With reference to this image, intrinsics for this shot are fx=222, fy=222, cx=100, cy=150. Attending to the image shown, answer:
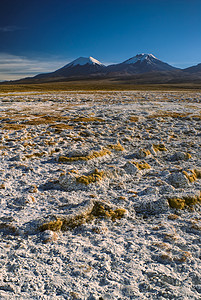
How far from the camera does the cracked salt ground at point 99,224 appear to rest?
3.24m

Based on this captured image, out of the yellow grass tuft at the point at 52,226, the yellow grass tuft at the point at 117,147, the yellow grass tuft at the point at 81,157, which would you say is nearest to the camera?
the yellow grass tuft at the point at 52,226

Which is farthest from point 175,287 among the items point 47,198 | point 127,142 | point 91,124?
point 91,124

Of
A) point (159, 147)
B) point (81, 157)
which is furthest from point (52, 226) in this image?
point (159, 147)

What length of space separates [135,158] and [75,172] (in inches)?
104

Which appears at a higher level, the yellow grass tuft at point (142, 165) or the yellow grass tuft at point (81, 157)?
the yellow grass tuft at point (81, 157)

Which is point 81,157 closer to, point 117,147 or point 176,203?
point 117,147

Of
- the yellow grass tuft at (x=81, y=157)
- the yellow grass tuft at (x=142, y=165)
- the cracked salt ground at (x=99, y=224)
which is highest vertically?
the yellow grass tuft at (x=81, y=157)

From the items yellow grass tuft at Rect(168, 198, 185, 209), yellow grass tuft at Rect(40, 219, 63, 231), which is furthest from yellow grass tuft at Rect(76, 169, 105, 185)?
yellow grass tuft at Rect(168, 198, 185, 209)

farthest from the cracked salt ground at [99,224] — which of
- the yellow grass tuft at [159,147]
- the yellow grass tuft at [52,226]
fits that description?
the yellow grass tuft at [159,147]

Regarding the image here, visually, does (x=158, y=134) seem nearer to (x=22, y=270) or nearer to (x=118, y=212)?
(x=118, y=212)

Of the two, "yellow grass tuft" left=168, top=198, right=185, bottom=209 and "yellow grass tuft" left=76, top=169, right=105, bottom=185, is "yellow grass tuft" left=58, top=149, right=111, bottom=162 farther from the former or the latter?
"yellow grass tuft" left=168, top=198, right=185, bottom=209

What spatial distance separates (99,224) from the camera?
4.70 metres

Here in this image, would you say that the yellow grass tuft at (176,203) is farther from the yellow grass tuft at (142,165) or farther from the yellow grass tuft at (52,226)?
the yellow grass tuft at (52,226)

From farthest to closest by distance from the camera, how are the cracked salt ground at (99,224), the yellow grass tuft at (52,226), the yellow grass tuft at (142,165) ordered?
the yellow grass tuft at (142,165) → the yellow grass tuft at (52,226) → the cracked salt ground at (99,224)
